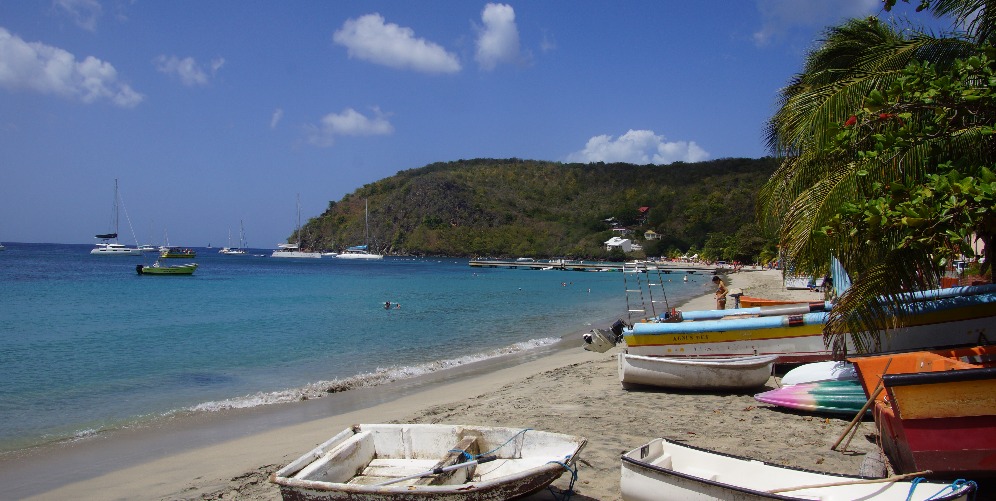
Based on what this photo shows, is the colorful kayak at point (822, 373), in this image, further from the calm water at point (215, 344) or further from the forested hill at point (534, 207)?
the forested hill at point (534, 207)

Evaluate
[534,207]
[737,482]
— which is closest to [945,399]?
[737,482]

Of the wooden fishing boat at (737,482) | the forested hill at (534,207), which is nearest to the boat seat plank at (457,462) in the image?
the wooden fishing boat at (737,482)

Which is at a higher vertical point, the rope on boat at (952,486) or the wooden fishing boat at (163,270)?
the wooden fishing boat at (163,270)

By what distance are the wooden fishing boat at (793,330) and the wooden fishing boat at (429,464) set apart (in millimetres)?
5059

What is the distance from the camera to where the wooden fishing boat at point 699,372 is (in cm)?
998

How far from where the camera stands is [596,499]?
6.09m

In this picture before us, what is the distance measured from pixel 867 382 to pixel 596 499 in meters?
2.95

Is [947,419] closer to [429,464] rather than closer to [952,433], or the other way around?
[952,433]

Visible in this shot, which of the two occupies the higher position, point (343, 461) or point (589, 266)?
point (343, 461)

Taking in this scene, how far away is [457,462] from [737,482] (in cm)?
247

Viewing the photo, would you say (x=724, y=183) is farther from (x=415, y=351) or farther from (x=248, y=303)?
(x=415, y=351)

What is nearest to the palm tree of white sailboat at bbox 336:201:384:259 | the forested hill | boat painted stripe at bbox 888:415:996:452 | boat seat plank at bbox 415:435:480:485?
boat painted stripe at bbox 888:415:996:452

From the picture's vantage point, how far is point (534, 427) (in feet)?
28.9

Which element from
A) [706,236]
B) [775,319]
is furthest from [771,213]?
[706,236]
